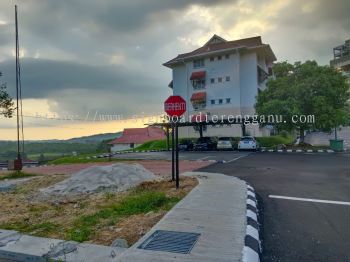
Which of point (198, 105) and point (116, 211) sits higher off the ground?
point (198, 105)

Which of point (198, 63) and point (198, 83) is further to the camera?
point (198, 83)

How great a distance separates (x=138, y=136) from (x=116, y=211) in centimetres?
6002

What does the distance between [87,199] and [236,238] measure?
16.5 feet

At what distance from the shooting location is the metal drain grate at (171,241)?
4405mm

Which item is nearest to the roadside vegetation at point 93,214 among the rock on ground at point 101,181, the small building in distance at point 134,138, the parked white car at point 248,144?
the rock on ground at point 101,181

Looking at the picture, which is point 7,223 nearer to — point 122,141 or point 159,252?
point 159,252

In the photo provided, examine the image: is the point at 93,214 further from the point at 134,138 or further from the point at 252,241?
the point at 134,138

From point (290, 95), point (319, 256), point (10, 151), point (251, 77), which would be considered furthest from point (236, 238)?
point (10, 151)

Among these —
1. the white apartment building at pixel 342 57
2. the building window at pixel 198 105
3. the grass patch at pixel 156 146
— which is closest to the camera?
the grass patch at pixel 156 146

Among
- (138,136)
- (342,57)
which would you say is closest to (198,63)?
(138,136)

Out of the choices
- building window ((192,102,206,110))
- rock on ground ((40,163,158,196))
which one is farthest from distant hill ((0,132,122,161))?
rock on ground ((40,163,158,196))

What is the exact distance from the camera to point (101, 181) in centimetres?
1016

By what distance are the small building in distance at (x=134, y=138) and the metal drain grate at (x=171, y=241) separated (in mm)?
58808

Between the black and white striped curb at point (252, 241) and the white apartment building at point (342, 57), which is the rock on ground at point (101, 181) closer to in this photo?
the black and white striped curb at point (252, 241)
